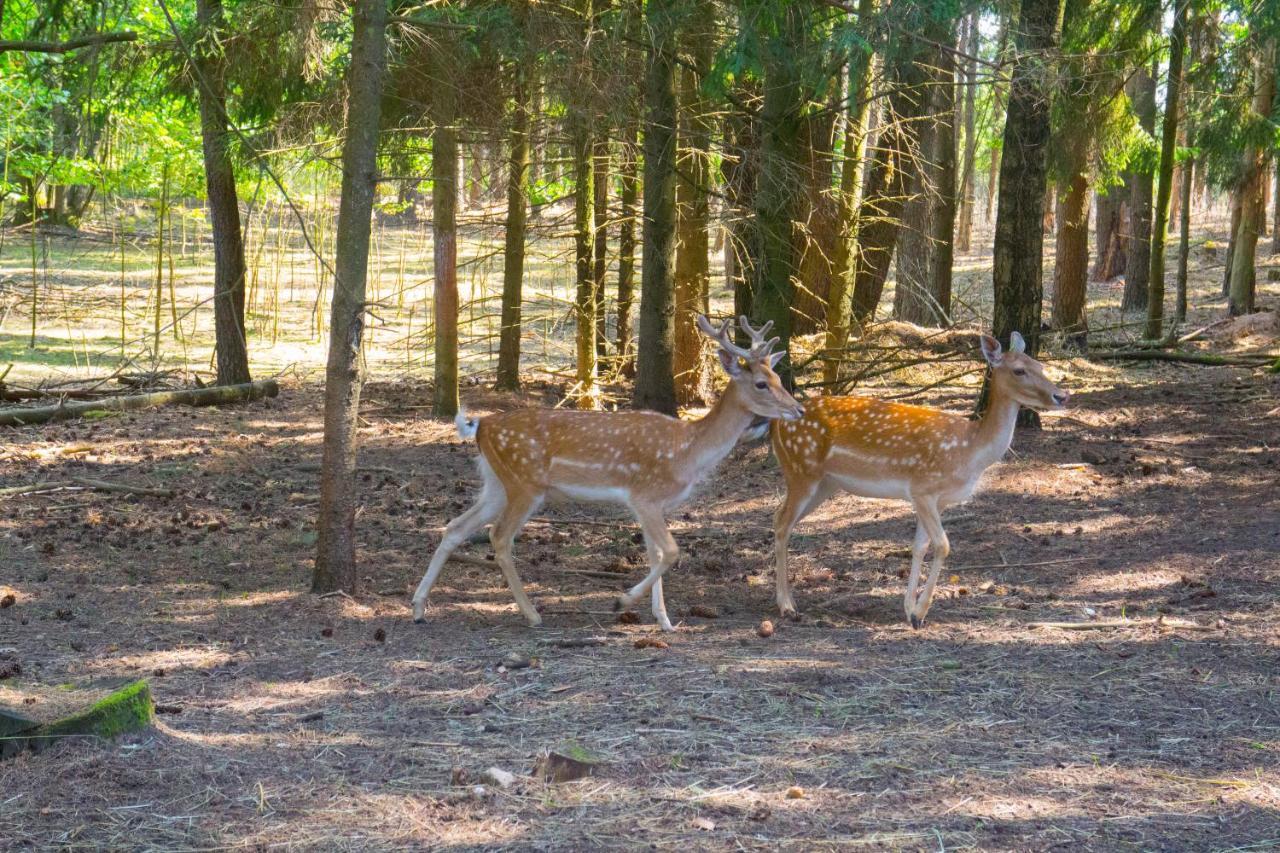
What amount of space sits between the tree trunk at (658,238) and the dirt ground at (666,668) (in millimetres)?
1215

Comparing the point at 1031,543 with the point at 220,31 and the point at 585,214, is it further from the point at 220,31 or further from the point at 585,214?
the point at 220,31

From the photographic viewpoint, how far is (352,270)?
7.18 metres

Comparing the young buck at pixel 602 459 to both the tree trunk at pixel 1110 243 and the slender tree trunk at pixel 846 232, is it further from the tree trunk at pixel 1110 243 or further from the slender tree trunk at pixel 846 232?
the tree trunk at pixel 1110 243

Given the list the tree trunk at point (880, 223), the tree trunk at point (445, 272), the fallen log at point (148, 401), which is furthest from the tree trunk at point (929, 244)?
the fallen log at point (148, 401)

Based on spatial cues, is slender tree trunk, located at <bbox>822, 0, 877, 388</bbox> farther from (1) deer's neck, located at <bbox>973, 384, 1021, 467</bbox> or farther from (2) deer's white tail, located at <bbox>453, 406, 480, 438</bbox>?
(2) deer's white tail, located at <bbox>453, 406, 480, 438</bbox>

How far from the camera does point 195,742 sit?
515 centimetres

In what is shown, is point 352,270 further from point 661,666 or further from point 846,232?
point 846,232

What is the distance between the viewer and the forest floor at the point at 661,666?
4570 mm

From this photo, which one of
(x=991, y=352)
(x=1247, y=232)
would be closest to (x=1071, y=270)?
(x=1247, y=232)

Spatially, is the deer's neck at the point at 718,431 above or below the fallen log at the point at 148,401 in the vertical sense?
above

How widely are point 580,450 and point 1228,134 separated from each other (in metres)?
12.1

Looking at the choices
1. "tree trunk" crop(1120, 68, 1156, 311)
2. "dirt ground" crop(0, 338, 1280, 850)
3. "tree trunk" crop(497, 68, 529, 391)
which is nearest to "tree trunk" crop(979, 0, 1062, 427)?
"dirt ground" crop(0, 338, 1280, 850)

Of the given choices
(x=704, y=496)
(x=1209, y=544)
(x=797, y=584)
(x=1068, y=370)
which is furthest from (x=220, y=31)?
(x=1068, y=370)

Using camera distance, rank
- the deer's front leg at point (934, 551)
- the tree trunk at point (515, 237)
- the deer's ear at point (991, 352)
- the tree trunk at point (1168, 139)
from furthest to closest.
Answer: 1. the tree trunk at point (1168, 139)
2. the tree trunk at point (515, 237)
3. the deer's ear at point (991, 352)
4. the deer's front leg at point (934, 551)
